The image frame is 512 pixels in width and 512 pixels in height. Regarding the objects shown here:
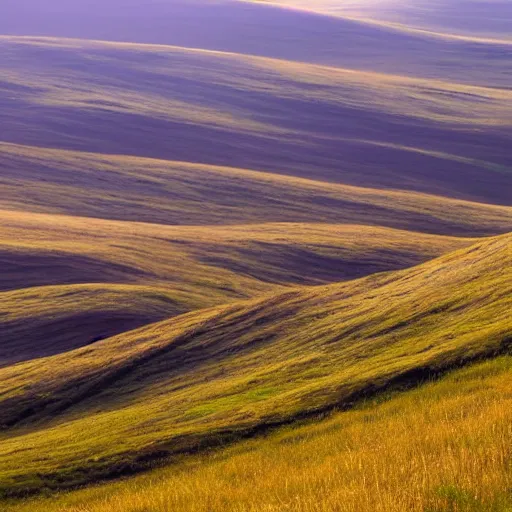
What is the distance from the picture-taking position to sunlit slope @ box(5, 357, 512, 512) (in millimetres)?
10383

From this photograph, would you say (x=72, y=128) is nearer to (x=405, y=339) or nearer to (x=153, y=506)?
(x=405, y=339)

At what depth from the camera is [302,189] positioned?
86.1m

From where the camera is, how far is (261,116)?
116 metres

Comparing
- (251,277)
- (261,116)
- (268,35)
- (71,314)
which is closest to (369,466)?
(71,314)

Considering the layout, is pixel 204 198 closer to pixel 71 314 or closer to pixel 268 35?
pixel 71 314

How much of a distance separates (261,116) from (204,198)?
3603 cm

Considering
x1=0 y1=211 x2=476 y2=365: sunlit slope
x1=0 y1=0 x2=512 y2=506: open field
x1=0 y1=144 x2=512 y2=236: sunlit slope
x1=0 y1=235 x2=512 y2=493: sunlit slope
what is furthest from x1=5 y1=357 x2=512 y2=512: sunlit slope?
x1=0 y1=144 x2=512 y2=236: sunlit slope

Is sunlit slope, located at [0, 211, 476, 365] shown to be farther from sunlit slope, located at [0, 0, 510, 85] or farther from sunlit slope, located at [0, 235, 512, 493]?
sunlit slope, located at [0, 0, 510, 85]

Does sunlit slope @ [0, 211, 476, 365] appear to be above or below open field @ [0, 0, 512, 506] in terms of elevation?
below

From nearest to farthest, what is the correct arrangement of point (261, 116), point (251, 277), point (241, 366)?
point (241, 366), point (251, 277), point (261, 116)

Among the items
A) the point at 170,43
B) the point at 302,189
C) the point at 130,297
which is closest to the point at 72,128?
the point at 302,189

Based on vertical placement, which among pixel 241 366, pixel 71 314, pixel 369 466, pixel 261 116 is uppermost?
→ pixel 369 466

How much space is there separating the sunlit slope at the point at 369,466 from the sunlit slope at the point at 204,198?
58891mm

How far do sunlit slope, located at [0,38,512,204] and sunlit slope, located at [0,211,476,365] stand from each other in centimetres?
2688
